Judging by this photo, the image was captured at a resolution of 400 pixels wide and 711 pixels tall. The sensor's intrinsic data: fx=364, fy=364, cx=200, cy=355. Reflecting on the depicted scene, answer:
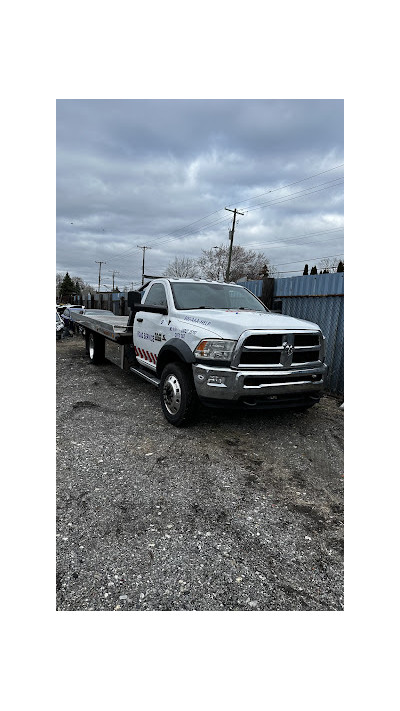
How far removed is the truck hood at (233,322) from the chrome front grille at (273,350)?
0.26ft

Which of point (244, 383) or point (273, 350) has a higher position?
point (273, 350)

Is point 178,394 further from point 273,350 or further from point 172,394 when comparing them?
point 273,350

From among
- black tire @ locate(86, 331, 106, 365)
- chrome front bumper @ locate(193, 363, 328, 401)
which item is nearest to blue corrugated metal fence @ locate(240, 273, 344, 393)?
chrome front bumper @ locate(193, 363, 328, 401)

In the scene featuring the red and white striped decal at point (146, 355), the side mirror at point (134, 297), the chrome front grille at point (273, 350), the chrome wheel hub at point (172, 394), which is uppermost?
the side mirror at point (134, 297)

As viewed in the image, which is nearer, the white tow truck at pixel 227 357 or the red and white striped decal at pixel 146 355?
the white tow truck at pixel 227 357

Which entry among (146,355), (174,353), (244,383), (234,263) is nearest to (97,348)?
(146,355)

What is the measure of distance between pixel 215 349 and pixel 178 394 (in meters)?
0.82

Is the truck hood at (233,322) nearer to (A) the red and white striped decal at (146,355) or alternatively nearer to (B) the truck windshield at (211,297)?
(B) the truck windshield at (211,297)

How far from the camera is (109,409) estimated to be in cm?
525

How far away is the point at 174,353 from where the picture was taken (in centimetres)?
442

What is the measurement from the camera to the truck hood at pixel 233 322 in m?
3.88

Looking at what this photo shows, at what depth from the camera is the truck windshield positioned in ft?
16.8

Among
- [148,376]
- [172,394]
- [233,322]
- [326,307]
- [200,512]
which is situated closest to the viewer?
[200,512]

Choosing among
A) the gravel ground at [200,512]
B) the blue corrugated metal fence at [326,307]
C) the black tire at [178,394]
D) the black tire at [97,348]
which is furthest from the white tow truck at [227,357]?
the black tire at [97,348]
